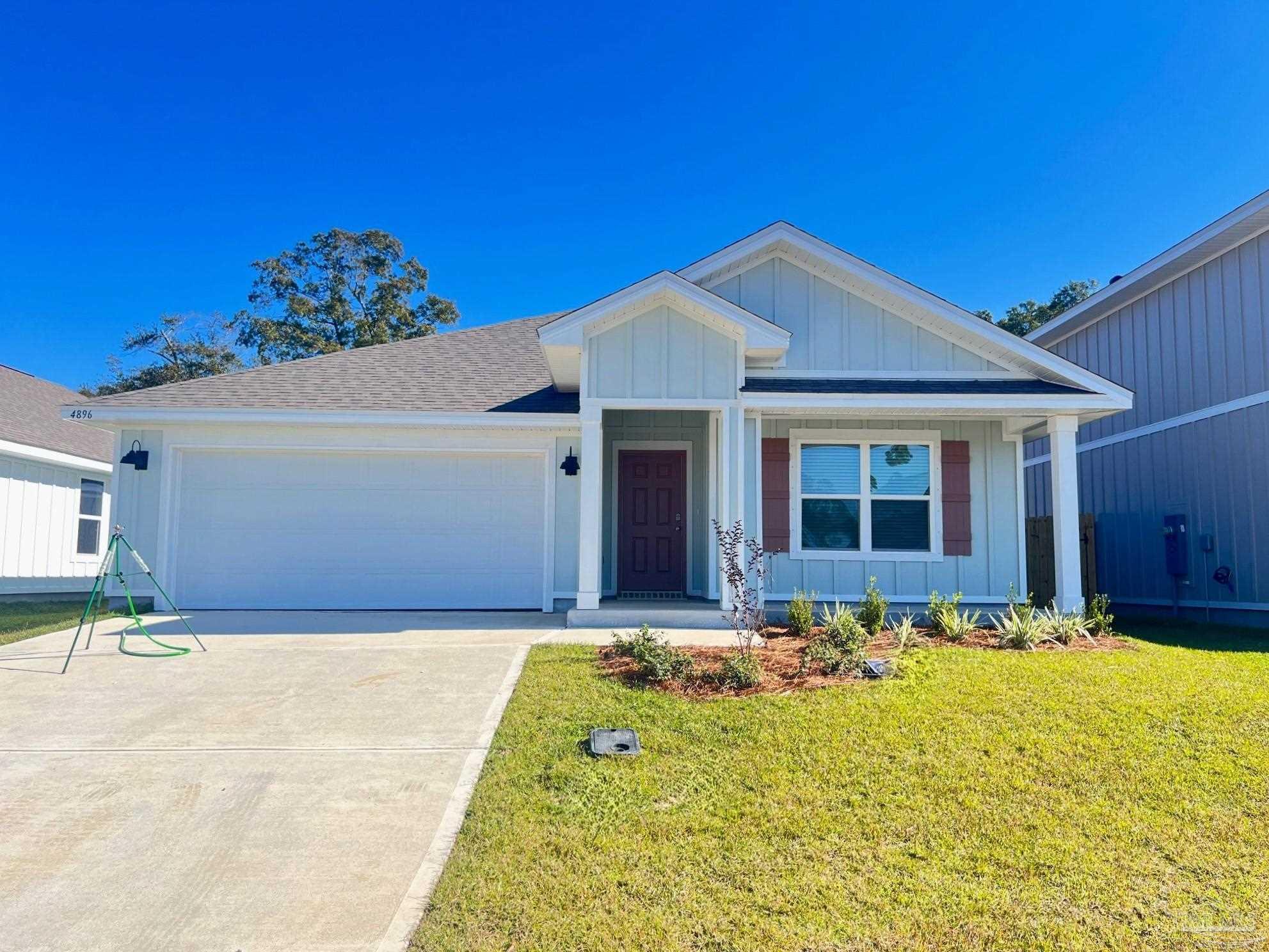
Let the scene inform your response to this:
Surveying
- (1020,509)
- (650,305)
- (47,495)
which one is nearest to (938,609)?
(1020,509)

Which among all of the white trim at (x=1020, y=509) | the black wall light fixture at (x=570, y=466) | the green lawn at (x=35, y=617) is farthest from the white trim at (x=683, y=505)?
the green lawn at (x=35, y=617)

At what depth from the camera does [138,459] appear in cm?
1012

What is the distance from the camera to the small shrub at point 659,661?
243 inches

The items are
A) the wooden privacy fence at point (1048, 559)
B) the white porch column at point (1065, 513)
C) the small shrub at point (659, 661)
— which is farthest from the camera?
the wooden privacy fence at point (1048, 559)

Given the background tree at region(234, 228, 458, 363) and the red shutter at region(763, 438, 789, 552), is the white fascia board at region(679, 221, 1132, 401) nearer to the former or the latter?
the red shutter at region(763, 438, 789, 552)

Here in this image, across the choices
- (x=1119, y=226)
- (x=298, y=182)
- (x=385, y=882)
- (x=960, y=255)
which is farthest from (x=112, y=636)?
(x=1119, y=226)

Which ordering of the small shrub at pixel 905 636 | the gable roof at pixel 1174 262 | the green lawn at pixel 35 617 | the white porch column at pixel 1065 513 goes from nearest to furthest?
1. the small shrub at pixel 905 636
2. the green lawn at pixel 35 617
3. the white porch column at pixel 1065 513
4. the gable roof at pixel 1174 262

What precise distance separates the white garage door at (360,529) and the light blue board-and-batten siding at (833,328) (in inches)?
141

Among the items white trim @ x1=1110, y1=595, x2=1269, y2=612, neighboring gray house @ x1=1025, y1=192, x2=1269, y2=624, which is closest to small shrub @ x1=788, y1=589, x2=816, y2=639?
white trim @ x1=1110, y1=595, x2=1269, y2=612

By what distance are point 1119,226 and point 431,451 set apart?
58.2ft

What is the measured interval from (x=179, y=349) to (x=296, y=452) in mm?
23764

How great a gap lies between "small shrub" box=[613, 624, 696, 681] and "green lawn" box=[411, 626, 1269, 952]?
0.38 meters

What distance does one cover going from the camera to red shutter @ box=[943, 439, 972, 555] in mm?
10102

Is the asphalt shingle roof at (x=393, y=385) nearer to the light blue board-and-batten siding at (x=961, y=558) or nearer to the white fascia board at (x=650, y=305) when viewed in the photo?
the white fascia board at (x=650, y=305)
